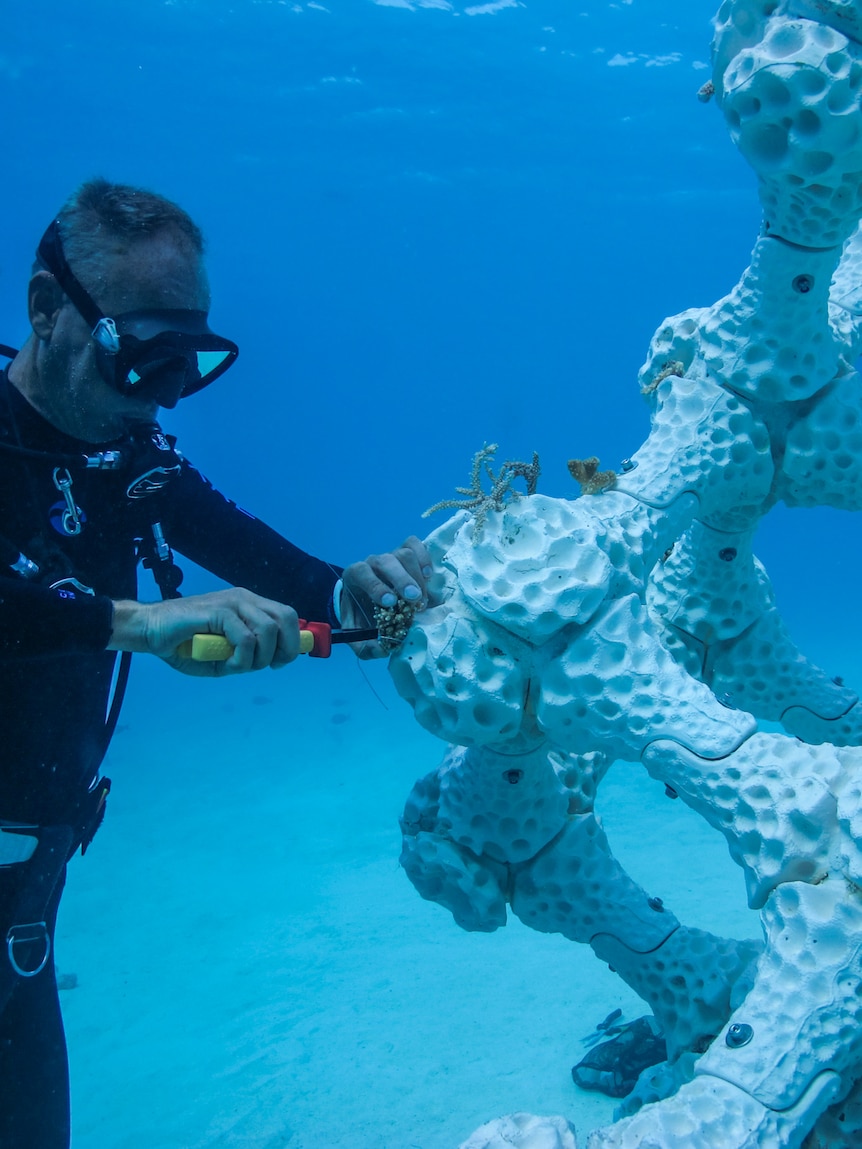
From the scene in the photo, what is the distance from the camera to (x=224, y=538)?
165 inches

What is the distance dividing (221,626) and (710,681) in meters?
3.18

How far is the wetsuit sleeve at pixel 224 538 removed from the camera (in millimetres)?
4039

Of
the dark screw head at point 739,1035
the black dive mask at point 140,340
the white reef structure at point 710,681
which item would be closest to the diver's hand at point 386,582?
the white reef structure at point 710,681

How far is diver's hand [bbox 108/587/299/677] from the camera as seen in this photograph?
8.16 ft

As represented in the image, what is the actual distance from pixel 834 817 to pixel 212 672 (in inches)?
80.8

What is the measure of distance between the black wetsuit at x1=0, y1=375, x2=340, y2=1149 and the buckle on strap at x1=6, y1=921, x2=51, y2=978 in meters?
0.10

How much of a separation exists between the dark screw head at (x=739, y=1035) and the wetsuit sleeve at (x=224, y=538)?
258 cm

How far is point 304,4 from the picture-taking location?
90.9 feet

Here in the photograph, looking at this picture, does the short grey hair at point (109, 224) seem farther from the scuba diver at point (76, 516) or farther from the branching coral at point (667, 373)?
the branching coral at point (667, 373)

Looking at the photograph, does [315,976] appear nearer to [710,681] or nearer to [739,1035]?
[710,681]

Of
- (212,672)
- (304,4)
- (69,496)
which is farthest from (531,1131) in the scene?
(304,4)

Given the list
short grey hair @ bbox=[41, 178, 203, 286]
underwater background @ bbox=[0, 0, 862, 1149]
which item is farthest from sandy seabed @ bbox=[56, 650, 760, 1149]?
short grey hair @ bbox=[41, 178, 203, 286]

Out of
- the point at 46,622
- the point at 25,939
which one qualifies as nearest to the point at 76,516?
the point at 46,622

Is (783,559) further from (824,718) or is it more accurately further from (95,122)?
(824,718)
